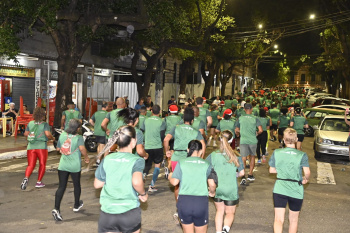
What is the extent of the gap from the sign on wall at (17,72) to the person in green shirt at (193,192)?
1708cm

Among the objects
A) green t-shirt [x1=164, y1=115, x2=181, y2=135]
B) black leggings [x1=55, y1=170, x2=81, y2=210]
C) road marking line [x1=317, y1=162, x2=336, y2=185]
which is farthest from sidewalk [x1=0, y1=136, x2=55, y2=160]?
road marking line [x1=317, y1=162, x2=336, y2=185]

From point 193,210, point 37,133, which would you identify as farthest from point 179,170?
point 37,133

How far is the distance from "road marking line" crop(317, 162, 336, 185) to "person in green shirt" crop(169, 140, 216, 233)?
24.5 feet

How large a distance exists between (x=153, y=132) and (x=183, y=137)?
1604mm

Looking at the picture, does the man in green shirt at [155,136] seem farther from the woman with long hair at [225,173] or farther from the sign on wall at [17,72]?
the sign on wall at [17,72]

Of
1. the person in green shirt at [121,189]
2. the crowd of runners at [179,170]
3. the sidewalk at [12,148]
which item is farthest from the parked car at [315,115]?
the person in green shirt at [121,189]

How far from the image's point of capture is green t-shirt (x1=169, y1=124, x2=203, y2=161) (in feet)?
26.6

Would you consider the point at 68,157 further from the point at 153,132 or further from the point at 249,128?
the point at 249,128

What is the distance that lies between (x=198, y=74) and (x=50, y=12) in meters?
36.0

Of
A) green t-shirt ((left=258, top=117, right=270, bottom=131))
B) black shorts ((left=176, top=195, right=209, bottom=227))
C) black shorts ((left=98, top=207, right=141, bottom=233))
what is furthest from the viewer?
green t-shirt ((left=258, top=117, right=270, bottom=131))

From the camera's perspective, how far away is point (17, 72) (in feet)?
70.7

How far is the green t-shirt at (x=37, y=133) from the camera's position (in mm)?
9516

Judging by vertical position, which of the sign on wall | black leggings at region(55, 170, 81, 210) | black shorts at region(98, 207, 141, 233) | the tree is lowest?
black leggings at region(55, 170, 81, 210)

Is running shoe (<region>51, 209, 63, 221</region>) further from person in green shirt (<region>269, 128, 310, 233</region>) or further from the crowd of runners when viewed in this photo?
person in green shirt (<region>269, 128, 310, 233</region>)
